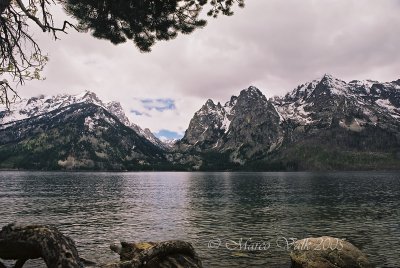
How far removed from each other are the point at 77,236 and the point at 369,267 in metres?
39.4

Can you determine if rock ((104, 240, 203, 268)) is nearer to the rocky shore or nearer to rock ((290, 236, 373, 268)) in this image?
the rocky shore

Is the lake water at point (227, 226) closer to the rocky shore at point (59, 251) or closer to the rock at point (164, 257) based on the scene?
the rock at point (164, 257)

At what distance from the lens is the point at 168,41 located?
19375 millimetres

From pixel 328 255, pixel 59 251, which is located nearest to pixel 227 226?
pixel 328 255

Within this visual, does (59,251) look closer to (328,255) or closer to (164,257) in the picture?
(164,257)

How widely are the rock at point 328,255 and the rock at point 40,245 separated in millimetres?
21005

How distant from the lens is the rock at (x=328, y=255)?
26469 mm

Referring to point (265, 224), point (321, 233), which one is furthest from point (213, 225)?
point (321, 233)

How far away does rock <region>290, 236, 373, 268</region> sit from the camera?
26.5 meters

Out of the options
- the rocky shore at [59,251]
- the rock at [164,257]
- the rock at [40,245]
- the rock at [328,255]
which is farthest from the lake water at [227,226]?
the rock at [40,245]

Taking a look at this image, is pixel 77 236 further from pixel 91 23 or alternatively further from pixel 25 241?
pixel 25 241

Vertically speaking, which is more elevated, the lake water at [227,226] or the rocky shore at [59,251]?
the rocky shore at [59,251]

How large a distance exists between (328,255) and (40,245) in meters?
22.1

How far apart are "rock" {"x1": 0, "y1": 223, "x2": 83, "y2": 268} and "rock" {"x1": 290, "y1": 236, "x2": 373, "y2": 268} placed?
21005mm
